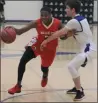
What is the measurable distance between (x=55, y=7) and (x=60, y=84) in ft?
34.9

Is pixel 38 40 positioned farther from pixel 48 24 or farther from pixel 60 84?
pixel 60 84

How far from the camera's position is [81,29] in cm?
453

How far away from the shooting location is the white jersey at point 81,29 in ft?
14.8

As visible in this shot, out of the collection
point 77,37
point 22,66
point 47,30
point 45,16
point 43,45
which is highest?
point 45,16

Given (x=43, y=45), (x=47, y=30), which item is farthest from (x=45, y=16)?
Result: (x=43, y=45)

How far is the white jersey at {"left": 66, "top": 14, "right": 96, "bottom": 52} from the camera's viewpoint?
4508 millimetres

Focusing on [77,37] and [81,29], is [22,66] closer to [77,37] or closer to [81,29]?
[77,37]

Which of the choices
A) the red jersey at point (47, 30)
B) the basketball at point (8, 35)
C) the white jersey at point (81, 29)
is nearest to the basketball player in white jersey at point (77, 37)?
the white jersey at point (81, 29)

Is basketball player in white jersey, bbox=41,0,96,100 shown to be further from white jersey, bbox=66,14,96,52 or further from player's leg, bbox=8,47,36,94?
player's leg, bbox=8,47,36,94

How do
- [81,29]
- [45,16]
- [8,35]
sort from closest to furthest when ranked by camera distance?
[81,29]
[8,35]
[45,16]

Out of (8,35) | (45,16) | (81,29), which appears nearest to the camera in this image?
(81,29)

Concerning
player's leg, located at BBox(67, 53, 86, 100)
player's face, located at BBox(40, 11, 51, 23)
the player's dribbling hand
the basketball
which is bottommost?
player's leg, located at BBox(67, 53, 86, 100)

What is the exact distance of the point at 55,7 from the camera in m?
15.7

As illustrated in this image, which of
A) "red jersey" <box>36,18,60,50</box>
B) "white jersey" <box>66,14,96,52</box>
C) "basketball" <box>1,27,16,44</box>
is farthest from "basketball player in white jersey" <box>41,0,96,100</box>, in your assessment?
"basketball" <box>1,27,16,44</box>
